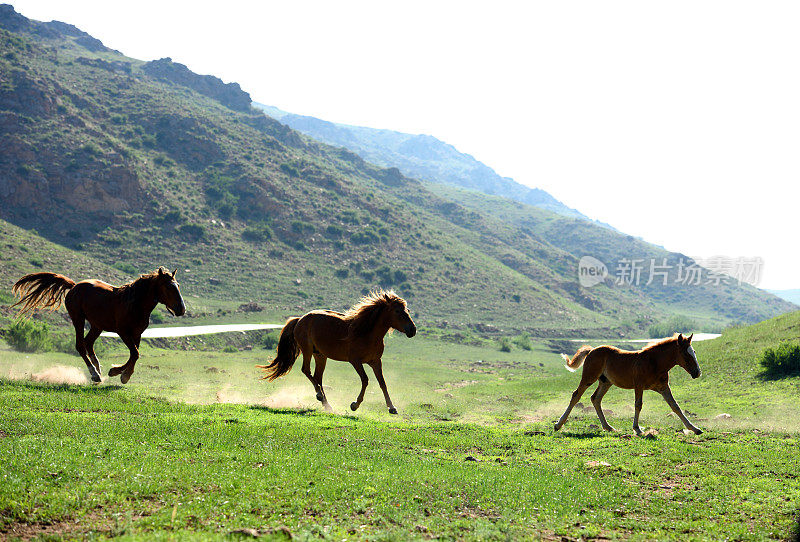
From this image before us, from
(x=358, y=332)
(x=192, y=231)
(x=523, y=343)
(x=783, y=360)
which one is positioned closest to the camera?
(x=358, y=332)

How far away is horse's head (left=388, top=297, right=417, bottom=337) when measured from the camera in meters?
15.1

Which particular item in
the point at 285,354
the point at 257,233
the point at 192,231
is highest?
the point at 257,233

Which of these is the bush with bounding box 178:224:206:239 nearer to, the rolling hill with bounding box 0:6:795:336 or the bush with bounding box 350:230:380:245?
the rolling hill with bounding box 0:6:795:336

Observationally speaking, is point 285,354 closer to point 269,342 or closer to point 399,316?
point 399,316

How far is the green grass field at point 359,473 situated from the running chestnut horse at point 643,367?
92cm

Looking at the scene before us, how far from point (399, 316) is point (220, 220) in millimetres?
71965

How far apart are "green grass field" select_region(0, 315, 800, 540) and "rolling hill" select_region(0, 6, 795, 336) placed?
1649 inches

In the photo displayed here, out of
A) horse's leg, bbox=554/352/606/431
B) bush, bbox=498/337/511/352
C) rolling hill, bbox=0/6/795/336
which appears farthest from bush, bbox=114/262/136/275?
horse's leg, bbox=554/352/606/431

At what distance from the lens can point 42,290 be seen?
16094 mm

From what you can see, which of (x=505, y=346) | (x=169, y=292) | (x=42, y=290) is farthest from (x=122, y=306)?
(x=505, y=346)

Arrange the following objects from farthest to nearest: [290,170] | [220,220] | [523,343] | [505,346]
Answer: [290,170]
[220,220]
[523,343]
[505,346]

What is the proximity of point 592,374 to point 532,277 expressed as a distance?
94.6 m

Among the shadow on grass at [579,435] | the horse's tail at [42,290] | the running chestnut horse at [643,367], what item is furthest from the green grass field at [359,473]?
the horse's tail at [42,290]

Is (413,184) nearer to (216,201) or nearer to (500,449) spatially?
(216,201)
